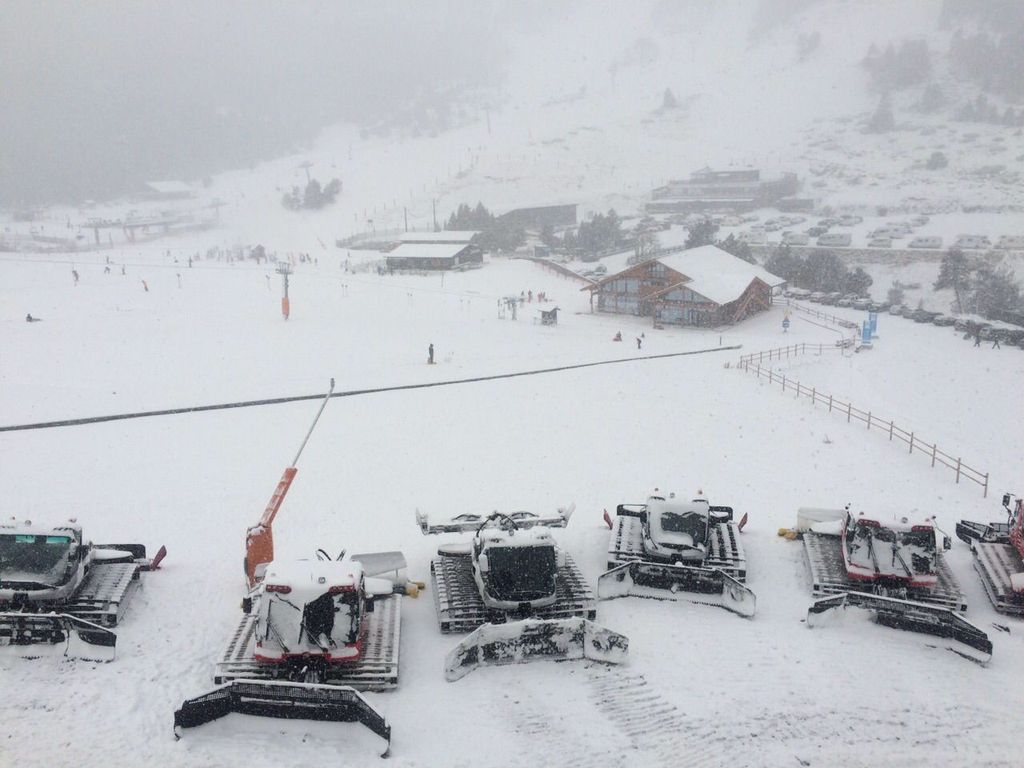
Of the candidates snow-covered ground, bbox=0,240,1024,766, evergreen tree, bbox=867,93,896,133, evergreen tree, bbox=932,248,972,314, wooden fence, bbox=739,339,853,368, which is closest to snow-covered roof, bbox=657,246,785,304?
snow-covered ground, bbox=0,240,1024,766

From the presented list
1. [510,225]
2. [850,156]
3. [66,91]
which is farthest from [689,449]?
[66,91]

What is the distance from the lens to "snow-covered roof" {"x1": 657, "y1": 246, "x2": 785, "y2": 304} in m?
46.3

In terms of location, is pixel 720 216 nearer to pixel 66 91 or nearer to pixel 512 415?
pixel 512 415

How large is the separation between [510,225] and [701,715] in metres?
80.5

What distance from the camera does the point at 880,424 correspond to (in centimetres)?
2580

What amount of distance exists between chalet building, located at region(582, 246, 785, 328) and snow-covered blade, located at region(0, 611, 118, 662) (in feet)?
133

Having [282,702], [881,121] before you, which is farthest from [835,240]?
[282,702]

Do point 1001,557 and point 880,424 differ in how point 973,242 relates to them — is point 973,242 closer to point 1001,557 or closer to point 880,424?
point 880,424

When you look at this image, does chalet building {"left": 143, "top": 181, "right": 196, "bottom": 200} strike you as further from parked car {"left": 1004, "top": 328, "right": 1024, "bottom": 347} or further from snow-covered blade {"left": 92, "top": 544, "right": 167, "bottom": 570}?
snow-covered blade {"left": 92, "top": 544, "right": 167, "bottom": 570}

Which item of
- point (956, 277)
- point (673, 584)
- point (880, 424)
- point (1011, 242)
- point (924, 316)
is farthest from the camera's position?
point (1011, 242)

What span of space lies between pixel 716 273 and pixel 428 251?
28096 mm

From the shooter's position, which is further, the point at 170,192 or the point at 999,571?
the point at 170,192

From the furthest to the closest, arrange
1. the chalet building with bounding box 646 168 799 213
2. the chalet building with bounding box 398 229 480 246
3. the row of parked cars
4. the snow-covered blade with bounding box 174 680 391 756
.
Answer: the chalet building with bounding box 646 168 799 213, the chalet building with bounding box 398 229 480 246, the row of parked cars, the snow-covered blade with bounding box 174 680 391 756

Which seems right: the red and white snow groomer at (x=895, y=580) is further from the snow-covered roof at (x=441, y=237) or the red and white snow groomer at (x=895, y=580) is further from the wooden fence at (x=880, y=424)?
the snow-covered roof at (x=441, y=237)
